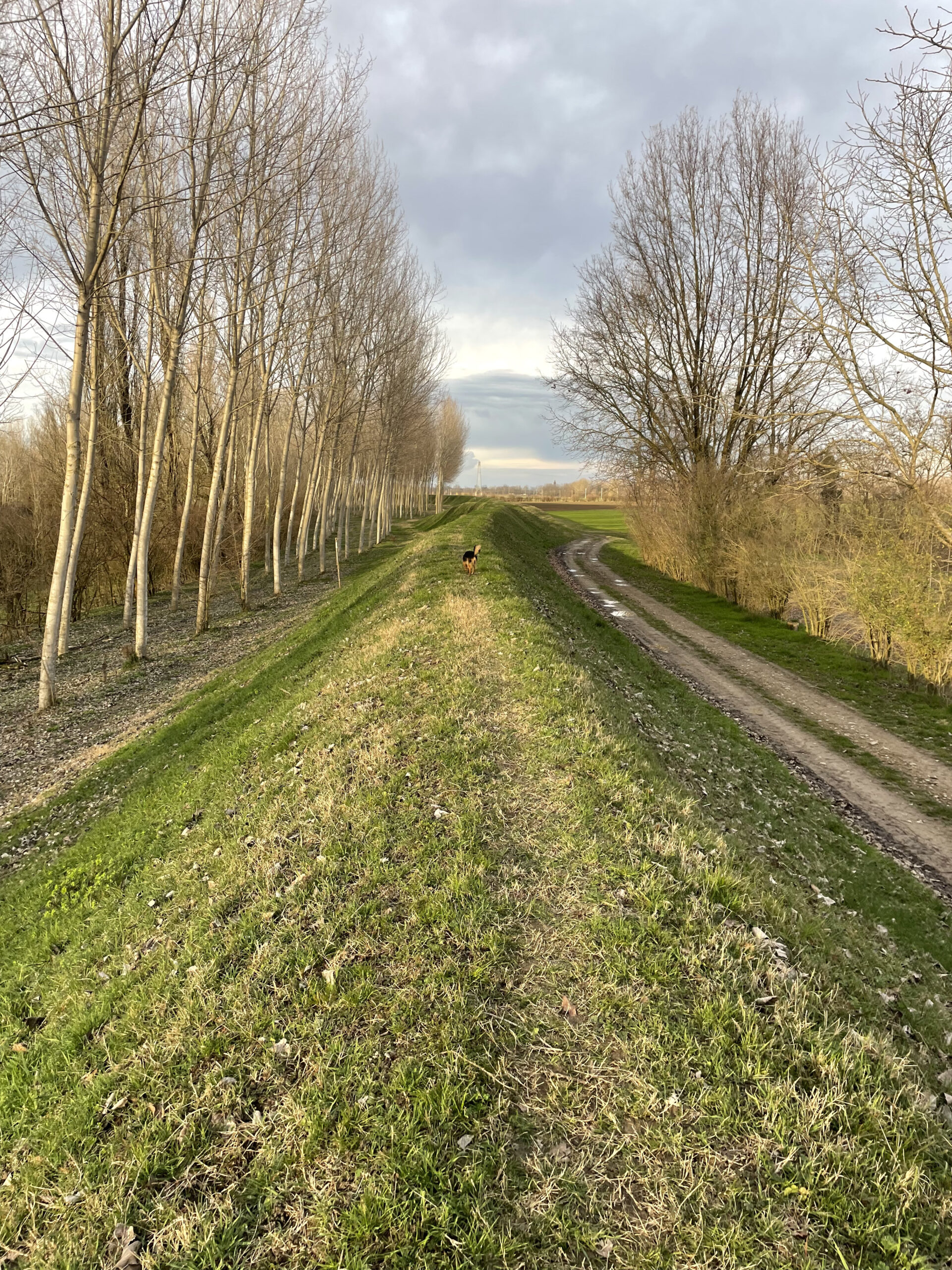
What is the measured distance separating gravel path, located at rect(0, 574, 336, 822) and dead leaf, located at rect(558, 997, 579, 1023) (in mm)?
9111

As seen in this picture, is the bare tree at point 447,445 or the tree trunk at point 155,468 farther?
the bare tree at point 447,445

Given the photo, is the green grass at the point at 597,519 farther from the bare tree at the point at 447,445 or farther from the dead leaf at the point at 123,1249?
the dead leaf at the point at 123,1249

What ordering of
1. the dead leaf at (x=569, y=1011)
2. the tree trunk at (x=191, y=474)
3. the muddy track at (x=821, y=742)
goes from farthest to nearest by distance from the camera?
the tree trunk at (x=191, y=474)
the muddy track at (x=821, y=742)
the dead leaf at (x=569, y=1011)

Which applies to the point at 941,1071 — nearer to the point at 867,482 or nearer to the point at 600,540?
the point at 867,482

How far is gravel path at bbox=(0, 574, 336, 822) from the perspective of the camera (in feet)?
32.5

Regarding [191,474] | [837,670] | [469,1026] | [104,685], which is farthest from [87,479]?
[837,670]

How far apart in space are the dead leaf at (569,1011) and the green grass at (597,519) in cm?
5687

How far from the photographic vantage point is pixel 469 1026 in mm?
3289

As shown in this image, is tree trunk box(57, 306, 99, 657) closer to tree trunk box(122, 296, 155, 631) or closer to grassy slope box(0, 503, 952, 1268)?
tree trunk box(122, 296, 155, 631)

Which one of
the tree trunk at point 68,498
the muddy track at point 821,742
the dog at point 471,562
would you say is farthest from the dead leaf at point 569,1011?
the tree trunk at point 68,498

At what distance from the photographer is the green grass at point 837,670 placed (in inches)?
452

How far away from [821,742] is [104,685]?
16.4 m

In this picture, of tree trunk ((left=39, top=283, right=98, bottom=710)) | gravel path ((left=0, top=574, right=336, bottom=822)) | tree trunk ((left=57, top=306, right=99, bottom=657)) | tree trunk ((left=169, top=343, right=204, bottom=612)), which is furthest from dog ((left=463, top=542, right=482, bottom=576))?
tree trunk ((left=57, top=306, right=99, bottom=657))

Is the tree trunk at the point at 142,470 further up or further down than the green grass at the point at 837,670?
further up
